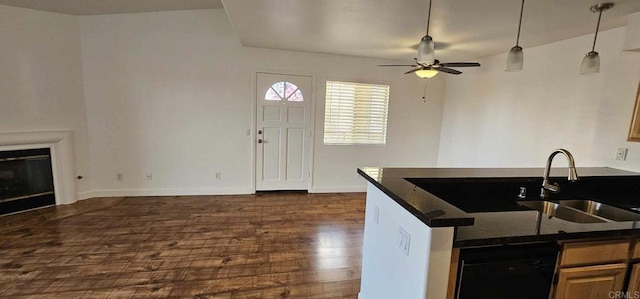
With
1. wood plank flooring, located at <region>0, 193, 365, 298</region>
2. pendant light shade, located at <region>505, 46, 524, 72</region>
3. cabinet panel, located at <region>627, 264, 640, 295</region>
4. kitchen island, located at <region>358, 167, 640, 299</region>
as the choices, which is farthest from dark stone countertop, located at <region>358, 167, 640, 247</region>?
wood plank flooring, located at <region>0, 193, 365, 298</region>

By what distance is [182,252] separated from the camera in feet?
9.12

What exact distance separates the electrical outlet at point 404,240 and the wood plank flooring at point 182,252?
39.9 inches

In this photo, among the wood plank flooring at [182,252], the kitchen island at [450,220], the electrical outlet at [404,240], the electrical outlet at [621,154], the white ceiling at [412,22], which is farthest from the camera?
the electrical outlet at [621,154]

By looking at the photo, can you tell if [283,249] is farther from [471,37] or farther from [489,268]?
[471,37]

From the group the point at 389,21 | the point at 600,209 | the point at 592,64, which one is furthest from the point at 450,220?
the point at 389,21

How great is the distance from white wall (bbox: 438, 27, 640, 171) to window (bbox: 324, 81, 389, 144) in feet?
3.97

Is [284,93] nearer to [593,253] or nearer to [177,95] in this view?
[177,95]

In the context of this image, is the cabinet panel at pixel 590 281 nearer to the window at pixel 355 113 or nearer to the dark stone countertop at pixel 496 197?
the dark stone countertop at pixel 496 197

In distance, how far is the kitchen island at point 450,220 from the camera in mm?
1258

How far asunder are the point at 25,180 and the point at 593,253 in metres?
5.49

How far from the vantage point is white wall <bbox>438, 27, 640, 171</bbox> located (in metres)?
2.68

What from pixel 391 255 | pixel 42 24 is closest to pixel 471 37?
pixel 391 255

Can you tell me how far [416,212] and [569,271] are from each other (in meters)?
0.88

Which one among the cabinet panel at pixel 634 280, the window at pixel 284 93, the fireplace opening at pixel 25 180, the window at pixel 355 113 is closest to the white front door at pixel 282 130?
the window at pixel 284 93
